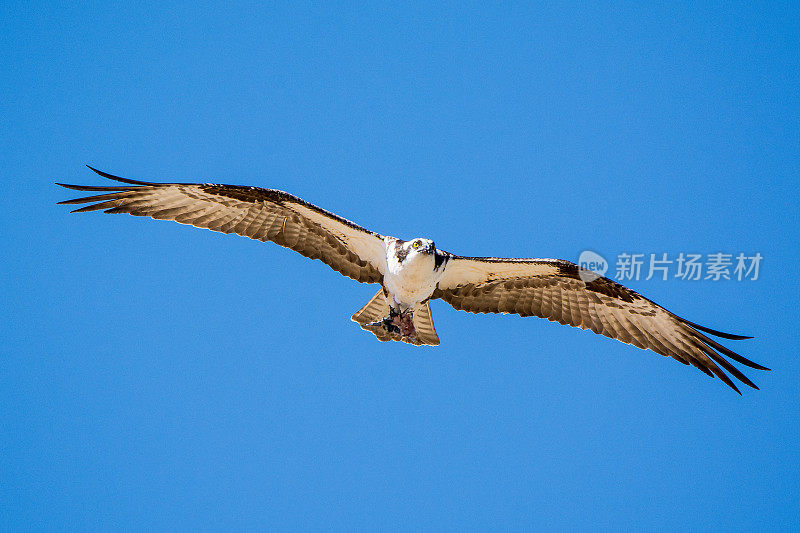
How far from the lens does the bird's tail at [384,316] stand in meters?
11.9

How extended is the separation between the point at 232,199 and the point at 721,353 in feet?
22.9

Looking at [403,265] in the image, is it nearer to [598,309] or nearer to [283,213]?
[283,213]

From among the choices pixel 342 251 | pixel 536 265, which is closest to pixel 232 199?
pixel 342 251

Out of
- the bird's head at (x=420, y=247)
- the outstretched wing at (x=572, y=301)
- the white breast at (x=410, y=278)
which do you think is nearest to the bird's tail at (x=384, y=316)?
the white breast at (x=410, y=278)

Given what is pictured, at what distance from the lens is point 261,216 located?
11.7 metres

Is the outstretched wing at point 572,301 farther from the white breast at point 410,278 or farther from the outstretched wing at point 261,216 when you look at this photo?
the outstretched wing at point 261,216

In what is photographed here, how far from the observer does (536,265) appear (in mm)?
11703

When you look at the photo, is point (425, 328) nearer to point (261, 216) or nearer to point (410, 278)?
point (410, 278)

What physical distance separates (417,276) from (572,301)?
2487 millimetres

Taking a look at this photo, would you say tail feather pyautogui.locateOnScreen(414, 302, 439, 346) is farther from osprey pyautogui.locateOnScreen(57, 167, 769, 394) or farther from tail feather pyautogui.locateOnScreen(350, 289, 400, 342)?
tail feather pyautogui.locateOnScreen(350, 289, 400, 342)

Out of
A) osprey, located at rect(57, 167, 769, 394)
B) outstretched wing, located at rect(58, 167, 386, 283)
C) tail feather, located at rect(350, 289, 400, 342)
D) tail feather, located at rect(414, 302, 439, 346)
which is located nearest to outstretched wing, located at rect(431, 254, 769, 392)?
osprey, located at rect(57, 167, 769, 394)

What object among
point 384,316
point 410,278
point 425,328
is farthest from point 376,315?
point 410,278

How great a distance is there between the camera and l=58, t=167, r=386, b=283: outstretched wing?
11242 mm

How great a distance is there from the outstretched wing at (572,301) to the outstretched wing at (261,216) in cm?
124
